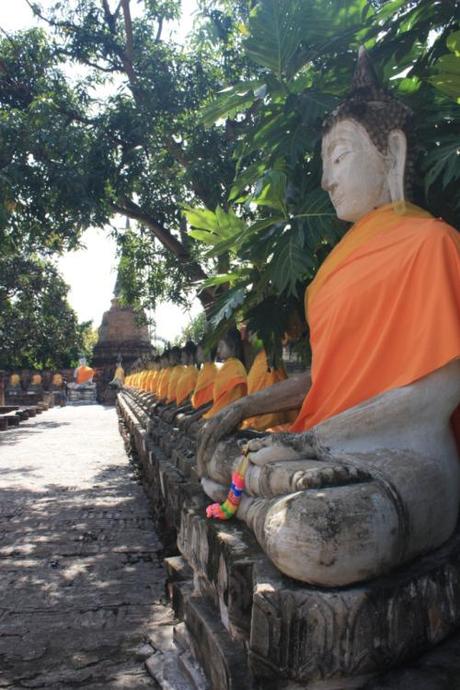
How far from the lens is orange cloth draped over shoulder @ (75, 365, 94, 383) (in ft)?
115

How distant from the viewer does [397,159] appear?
2223 millimetres

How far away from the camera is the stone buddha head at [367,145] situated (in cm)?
221

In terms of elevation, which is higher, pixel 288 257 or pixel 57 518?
pixel 288 257

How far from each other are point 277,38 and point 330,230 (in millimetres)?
753

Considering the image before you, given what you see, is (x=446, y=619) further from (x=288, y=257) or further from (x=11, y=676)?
(x=11, y=676)

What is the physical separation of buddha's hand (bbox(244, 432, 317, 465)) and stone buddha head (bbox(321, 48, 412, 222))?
0.87 meters

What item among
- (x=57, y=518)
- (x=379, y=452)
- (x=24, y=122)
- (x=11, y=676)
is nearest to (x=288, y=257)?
(x=379, y=452)

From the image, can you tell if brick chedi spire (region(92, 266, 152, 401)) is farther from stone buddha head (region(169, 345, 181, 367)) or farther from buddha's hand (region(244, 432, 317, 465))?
buddha's hand (region(244, 432, 317, 465))

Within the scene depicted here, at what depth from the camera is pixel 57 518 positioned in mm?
5926

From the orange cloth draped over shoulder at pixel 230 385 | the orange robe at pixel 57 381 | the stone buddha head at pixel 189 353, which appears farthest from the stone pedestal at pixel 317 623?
the orange robe at pixel 57 381

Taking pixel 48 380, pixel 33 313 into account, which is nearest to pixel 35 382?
pixel 48 380

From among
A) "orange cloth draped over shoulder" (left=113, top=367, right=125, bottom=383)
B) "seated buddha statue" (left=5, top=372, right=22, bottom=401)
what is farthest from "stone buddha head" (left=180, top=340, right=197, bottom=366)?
"seated buddha statue" (left=5, top=372, right=22, bottom=401)

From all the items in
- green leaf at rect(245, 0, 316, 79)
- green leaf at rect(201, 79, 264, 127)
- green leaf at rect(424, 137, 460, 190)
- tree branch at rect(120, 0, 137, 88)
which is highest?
tree branch at rect(120, 0, 137, 88)

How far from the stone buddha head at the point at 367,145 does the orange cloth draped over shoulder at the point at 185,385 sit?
572cm
